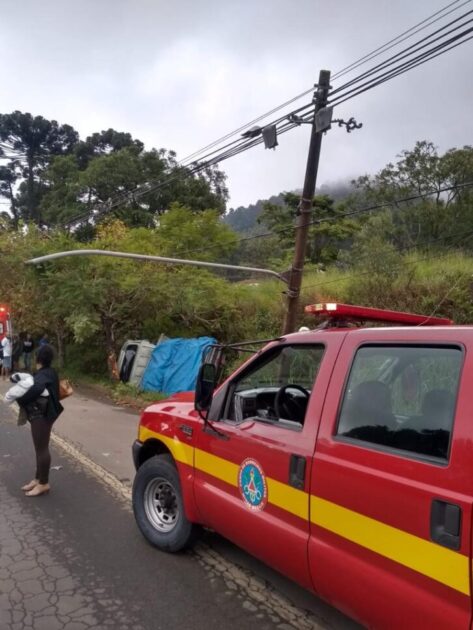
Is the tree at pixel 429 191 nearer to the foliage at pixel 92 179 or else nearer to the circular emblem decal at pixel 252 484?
the foliage at pixel 92 179

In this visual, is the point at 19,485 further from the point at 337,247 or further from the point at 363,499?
the point at 337,247

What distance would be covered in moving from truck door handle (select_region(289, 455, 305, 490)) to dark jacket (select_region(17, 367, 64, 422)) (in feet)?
11.4

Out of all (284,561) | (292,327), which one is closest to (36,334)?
(292,327)

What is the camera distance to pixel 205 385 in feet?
11.3

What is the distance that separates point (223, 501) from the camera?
3.35m

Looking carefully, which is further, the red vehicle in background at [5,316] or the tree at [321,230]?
the tree at [321,230]

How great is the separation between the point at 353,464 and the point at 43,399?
12.9ft

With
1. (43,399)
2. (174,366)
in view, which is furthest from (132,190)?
(43,399)

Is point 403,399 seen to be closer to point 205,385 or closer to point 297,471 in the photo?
point 297,471

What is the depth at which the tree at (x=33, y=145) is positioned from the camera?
48.7 meters

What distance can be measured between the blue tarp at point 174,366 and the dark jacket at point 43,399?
7840 mm

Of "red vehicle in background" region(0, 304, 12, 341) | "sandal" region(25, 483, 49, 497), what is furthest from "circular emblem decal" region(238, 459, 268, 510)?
"red vehicle in background" region(0, 304, 12, 341)

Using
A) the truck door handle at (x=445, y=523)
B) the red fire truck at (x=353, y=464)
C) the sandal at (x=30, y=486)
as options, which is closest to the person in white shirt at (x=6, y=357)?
the sandal at (x=30, y=486)

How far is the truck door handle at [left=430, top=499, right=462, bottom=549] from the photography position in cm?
199
